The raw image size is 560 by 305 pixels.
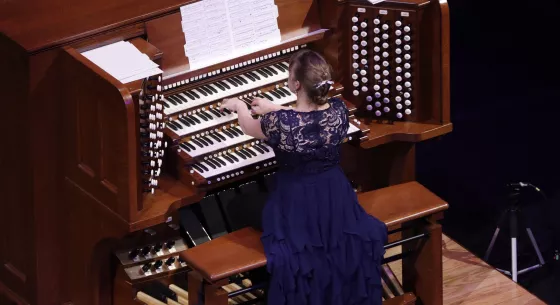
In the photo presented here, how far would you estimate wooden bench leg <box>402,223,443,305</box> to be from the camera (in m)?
7.61

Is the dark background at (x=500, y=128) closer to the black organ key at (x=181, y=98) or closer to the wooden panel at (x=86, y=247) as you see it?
the black organ key at (x=181, y=98)

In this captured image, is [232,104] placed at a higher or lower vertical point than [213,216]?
higher

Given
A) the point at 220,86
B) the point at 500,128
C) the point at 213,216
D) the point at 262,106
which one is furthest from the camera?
the point at 500,128

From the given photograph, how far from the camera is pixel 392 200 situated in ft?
24.9

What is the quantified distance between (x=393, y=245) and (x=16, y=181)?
187 centimetres

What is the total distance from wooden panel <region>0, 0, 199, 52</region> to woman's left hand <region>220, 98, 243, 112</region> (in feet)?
1.74

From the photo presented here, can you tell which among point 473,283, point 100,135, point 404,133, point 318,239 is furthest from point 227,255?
point 473,283

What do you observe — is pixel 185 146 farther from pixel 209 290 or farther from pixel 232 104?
pixel 209 290

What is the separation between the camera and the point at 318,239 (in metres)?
7.21

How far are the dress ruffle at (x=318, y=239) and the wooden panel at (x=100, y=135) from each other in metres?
0.71

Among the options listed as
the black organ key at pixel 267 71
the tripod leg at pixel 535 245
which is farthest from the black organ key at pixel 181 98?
the tripod leg at pixel 535 245

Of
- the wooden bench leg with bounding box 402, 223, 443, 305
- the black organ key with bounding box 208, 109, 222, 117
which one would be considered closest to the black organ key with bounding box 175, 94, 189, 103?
the black organ key with bounding box 208, 109, 222, 117

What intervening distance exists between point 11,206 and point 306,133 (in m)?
1.57

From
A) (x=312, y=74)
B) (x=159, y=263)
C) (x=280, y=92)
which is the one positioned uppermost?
(x=312, y=74)
